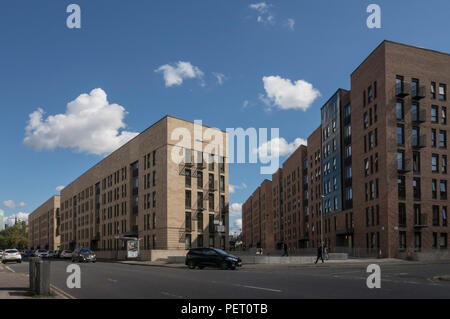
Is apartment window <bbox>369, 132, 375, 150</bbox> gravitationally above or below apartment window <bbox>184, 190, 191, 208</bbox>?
above

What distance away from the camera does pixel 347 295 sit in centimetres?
1334

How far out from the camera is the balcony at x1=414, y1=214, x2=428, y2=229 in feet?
165

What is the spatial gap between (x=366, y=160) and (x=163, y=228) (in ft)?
85.7

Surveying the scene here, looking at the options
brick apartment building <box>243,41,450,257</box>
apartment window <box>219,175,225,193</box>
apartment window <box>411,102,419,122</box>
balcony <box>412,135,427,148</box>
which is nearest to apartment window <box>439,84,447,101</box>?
brick apartment building <box>243,41,450,257</box>

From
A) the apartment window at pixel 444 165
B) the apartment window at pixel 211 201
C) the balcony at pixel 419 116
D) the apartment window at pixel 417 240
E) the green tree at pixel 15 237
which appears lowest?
the green tree at pixel 15 237

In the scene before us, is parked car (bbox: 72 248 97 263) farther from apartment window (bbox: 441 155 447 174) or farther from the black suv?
apartment window (bbox: 441 155 447 174)

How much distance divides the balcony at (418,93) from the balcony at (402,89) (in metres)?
0.88

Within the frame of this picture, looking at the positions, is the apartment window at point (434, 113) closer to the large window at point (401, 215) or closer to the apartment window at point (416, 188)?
the apartment window at point (416, 188)

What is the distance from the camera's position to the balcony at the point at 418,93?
171ft

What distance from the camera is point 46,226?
140375 mm

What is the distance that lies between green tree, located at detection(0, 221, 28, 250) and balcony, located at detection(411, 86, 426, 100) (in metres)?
146

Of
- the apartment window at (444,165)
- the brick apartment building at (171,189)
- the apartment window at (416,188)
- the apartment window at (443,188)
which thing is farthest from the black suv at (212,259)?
the apartment window at (444,165)
